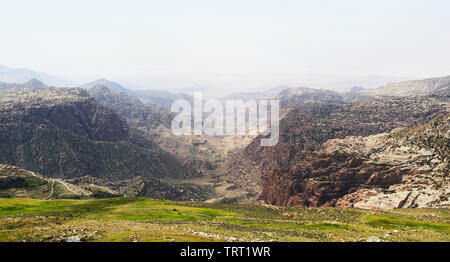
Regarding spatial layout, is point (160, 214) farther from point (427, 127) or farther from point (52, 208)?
point (427, 127)

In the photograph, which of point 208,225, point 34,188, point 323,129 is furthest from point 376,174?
point 34,188

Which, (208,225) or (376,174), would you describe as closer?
(208,225)

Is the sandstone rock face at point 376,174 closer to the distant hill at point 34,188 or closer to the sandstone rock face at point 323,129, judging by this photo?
the sandstone rock face at point 323,129

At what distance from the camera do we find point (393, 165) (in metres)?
90.8

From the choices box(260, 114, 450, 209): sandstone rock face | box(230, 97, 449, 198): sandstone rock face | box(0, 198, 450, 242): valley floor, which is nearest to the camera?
box(0, 198, 450, 242): valley floor

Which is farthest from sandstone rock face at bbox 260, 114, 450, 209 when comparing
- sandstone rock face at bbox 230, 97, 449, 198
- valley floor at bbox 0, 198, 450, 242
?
sandstone rock face at bbox 230, 97, 449, 198

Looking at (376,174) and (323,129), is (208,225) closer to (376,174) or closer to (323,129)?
(376,174)

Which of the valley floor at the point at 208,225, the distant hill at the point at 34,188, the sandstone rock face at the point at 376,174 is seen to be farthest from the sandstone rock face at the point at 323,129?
the valley floor at the point at 208,225

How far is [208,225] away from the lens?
37.9 metres

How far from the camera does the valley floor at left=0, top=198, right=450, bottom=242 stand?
26484 millimetres

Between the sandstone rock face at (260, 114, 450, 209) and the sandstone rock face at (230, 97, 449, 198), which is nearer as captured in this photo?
the sandstone rock face at (260, 114, 450, 209)

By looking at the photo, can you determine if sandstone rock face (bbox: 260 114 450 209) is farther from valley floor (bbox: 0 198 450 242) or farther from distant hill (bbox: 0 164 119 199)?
distant hill (bbox: 0 164 119 199)
